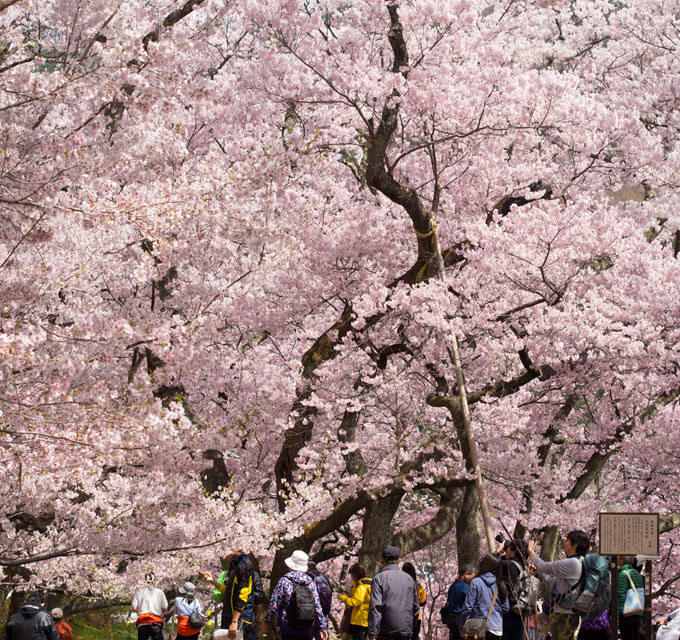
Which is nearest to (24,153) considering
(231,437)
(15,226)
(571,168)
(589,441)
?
(15,226)

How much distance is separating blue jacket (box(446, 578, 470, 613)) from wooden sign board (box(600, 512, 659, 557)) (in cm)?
288

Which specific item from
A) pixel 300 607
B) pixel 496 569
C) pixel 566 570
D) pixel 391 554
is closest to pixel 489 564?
pixel 496 569

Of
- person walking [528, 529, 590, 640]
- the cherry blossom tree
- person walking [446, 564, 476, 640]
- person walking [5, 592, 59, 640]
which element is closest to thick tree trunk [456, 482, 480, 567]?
the cherry blossom tree

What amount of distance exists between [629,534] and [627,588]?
91 cm

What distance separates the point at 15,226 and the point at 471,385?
28.8 feet

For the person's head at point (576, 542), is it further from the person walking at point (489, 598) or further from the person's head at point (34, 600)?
the person's head at point (34, 600)

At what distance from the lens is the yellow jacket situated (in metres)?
8.85

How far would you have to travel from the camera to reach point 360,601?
886 cm

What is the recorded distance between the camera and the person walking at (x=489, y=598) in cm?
709

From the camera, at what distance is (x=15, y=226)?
5.64 meters

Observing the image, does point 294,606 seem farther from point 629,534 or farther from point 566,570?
point 629,534

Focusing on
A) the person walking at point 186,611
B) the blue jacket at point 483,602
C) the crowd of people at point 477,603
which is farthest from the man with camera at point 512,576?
the person walking at point 186,611

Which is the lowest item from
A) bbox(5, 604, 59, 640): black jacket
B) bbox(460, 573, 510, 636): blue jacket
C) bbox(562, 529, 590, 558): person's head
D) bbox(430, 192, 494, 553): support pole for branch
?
bbox(5, 604, 59, 640): black jacket

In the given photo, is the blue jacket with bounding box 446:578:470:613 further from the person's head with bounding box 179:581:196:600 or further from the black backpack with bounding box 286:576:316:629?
the person's head with bounding box 179:581:196:600
